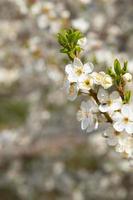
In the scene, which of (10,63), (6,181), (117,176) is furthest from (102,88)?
(6,181)

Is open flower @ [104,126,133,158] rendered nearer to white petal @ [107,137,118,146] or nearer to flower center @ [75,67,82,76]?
white petal @ [107,137,118,146]

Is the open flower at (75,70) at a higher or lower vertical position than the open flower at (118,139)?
higher

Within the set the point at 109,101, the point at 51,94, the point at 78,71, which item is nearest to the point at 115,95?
the point at 109,101

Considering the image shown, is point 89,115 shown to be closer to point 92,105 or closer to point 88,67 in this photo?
point 92,105

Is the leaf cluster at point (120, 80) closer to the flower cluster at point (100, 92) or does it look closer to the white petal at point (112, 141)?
the flower cluster at point (100, 92)

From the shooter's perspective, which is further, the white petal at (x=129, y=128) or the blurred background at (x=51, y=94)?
the blurred background at (x=51, y=94)

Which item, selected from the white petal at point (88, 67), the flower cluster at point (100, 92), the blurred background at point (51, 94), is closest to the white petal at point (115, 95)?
the flower cluster at point (100, 92)

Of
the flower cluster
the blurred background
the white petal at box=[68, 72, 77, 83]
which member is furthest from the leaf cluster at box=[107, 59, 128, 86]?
the blurred background

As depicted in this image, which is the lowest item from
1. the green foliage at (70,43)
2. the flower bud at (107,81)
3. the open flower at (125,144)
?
the open flower at (125,144)
